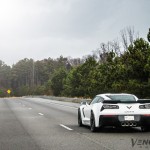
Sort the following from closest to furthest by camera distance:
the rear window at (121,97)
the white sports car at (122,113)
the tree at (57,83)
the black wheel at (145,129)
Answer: the white sports car at (122,113) → the black wheel at (145,129) → the rear window at (121,97) → the tree at (57,83)

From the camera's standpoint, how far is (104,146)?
32.6 feet

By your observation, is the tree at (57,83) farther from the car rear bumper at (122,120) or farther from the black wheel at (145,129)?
the car rear bumper at (122,120)

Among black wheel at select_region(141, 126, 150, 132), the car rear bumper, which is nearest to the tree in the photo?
black wheel at select_region(141, 126, 150, 132)

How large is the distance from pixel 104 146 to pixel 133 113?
120 inches

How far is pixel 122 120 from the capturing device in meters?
12.7

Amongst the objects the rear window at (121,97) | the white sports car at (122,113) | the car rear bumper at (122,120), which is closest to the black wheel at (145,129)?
the white sports car at (122,113)

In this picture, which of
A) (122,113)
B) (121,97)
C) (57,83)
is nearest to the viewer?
(122,113)

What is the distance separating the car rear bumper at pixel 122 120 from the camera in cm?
1270

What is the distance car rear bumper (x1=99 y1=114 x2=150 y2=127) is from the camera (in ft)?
41.7

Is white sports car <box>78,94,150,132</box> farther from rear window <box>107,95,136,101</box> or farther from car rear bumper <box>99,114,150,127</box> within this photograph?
rear window <box>107,95,136,101</box>

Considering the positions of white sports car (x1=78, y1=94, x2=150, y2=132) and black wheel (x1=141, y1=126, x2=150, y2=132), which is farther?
black wheel (x1=141, y1=126, x2=150, y2=132)

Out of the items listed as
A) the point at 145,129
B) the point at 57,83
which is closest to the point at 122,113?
the point at 145,129

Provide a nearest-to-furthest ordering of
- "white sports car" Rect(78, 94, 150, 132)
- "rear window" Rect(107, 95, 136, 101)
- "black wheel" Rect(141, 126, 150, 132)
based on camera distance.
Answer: "white sports car" Rect(78, 94, 150, 132) < "black wheel" Rect(141, 126, 150, 132) < "rear window" Rect(107, 95, 136, 101)

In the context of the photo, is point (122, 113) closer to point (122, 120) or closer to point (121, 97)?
point (122, 120)
